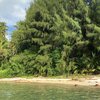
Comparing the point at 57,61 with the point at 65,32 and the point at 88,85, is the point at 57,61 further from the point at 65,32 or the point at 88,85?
the point at 88,85

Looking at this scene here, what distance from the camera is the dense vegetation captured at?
38625 mm

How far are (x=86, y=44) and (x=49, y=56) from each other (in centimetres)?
468

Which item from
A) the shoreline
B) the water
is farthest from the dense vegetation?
the water

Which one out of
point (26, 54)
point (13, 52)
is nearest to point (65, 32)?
point (26, 54)

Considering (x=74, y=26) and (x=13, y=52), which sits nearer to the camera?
(x=74, y=26)

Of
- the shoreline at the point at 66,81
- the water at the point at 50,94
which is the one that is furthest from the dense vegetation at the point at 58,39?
the water at the point at 50,94

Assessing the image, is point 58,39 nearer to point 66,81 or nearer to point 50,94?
point 66,81

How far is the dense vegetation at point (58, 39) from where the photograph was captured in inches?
1521

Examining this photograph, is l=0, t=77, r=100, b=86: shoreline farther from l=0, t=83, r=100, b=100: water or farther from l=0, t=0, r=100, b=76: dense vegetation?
l=0, t=83, r=100, b=100: water

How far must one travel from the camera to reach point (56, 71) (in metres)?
40.4

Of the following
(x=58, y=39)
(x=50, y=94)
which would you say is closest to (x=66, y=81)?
(x=58, y=39)

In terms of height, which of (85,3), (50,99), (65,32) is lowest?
(50,99)

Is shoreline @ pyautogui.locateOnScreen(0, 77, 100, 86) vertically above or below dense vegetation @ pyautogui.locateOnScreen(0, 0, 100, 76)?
below

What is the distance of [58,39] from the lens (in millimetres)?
39500
